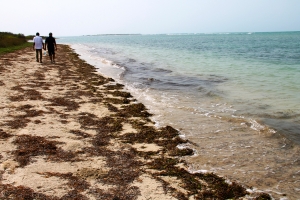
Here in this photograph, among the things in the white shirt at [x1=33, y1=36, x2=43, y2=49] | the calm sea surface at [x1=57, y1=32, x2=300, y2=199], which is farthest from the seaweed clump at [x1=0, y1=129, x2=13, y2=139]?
the white shirt at [x1=33, y1=36, x2=43, y2=49]

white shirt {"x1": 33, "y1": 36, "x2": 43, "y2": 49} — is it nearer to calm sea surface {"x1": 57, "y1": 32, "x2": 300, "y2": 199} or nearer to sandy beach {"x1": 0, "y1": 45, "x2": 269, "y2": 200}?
calm sea surface {"x1": 57, "y1": 32, "x2": 300, "y2": 199}

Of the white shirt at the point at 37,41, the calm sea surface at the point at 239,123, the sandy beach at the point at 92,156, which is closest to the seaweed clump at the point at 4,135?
the sandy beach at the point at 92,156

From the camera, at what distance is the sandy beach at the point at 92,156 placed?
4.04 meters

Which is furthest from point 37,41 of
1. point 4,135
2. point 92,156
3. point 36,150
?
point 92,156

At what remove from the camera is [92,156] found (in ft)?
17.0

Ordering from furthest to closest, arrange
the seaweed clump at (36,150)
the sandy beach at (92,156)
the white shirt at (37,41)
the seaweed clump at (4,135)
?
the white shirt at (37,41), the seaweed clump at (4,135), the seaweed clump at (36,150), the sandy beach at (92,156)

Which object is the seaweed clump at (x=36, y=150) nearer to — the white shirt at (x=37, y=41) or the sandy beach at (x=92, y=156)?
the sandy beach at (x=92, y=156)

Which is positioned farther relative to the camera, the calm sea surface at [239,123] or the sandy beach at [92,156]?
the calm sea surface at [239,123]

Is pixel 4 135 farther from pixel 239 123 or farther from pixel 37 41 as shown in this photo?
pixel 37 41

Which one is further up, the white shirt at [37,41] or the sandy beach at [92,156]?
the white shirt at [37,41]

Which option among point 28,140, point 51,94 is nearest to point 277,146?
point 28,140

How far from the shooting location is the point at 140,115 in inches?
319

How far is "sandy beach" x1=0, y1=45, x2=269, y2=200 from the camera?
13.2 feet

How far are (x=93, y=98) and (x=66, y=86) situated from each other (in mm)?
2633
